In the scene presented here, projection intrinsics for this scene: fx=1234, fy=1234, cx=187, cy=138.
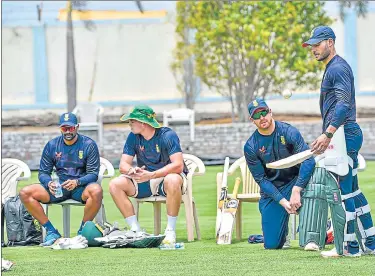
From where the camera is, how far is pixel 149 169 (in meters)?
10.5

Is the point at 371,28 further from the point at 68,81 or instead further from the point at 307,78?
the point at 68,81

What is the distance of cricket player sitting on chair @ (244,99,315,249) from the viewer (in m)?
9.39

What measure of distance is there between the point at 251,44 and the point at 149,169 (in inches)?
600

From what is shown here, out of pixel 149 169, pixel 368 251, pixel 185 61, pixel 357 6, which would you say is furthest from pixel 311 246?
pixel 357 6

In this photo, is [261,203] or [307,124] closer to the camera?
[261,203]

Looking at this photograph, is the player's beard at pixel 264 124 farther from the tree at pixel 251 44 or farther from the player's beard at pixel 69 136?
the tree at pixel 251 44

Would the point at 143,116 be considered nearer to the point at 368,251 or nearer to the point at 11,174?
the point at 11,174

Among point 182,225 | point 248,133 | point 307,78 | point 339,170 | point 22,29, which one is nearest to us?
point 339,170

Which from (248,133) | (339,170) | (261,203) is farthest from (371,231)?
(248,133)

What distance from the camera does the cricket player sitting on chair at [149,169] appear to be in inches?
402

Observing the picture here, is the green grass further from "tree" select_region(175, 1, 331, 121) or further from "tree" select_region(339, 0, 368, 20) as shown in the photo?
"tree" select_region(339, 0, 368, 20)

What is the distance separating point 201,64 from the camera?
1025 inches

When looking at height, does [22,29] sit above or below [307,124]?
above

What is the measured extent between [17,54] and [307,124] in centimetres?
719
